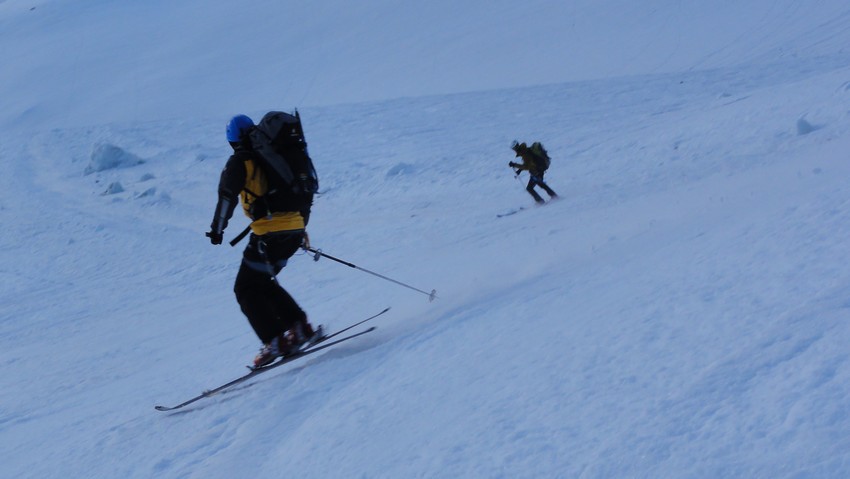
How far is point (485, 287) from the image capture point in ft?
18.6

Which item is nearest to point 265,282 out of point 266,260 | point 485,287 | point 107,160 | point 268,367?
point 266,260

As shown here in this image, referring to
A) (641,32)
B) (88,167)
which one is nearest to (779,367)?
(88,167)

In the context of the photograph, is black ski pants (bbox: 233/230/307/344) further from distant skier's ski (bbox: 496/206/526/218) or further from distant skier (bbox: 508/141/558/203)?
distant skier (bbox: 508/141/558/203)

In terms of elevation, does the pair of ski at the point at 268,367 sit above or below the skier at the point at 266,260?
below

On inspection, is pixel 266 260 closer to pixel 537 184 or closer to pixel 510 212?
pixel 510 212

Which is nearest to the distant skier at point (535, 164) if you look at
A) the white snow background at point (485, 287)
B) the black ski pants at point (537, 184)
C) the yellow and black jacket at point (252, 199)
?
the black ski pants at point (537, 184)

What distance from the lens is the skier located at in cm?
482

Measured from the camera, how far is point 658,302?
12.4ft

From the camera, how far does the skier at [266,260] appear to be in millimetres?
4824

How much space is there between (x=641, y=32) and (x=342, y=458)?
99.4 feet

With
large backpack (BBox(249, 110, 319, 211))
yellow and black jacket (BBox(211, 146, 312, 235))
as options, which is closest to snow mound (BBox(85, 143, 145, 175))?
yellow and black jacket (BBox(211, 146, 312, 235))

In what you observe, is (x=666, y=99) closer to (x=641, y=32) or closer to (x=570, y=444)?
(x=641, y=32)

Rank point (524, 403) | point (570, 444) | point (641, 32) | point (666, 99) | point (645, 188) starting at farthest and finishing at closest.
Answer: point (641, 32) → point (666, 99) → point (645, 188) → point (524, 403) → point (570, 444)

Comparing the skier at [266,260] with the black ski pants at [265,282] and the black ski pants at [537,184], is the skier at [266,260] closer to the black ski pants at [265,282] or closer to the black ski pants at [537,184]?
the black ski pants at [265,282]
